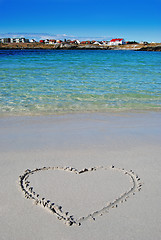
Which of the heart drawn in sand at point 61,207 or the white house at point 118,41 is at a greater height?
the white house at point 118,41

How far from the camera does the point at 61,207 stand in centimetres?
268

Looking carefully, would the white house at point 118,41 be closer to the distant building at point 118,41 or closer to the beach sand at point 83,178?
the distant building at point 118,41

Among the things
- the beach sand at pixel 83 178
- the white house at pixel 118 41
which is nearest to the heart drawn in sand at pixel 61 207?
the beach sand at pixel 83 178

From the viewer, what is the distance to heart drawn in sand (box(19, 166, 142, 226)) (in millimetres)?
2533

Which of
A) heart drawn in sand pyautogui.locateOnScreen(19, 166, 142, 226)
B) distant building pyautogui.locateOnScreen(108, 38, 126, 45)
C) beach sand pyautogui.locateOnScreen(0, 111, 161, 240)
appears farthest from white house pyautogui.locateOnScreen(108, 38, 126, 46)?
heart drawn in sand pyautogui.locateOnScreen(19, 166, 142, 226)

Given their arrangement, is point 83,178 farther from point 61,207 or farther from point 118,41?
point 118,41

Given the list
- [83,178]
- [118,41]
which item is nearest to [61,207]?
[83,178]

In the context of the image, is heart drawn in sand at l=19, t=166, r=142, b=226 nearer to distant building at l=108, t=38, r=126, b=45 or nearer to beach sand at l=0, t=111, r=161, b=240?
beach sand at l=0, t=111, r=161, b=240

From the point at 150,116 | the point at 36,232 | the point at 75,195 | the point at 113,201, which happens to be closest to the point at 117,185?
the point at 113,201

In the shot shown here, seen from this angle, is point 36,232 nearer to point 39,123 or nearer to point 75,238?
point 75,238

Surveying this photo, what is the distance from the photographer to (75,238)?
2.27 meters

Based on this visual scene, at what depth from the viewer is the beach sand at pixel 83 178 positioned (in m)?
2.40

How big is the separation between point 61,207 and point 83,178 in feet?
2.21

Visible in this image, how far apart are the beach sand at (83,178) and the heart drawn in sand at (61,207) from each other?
0.02 m
